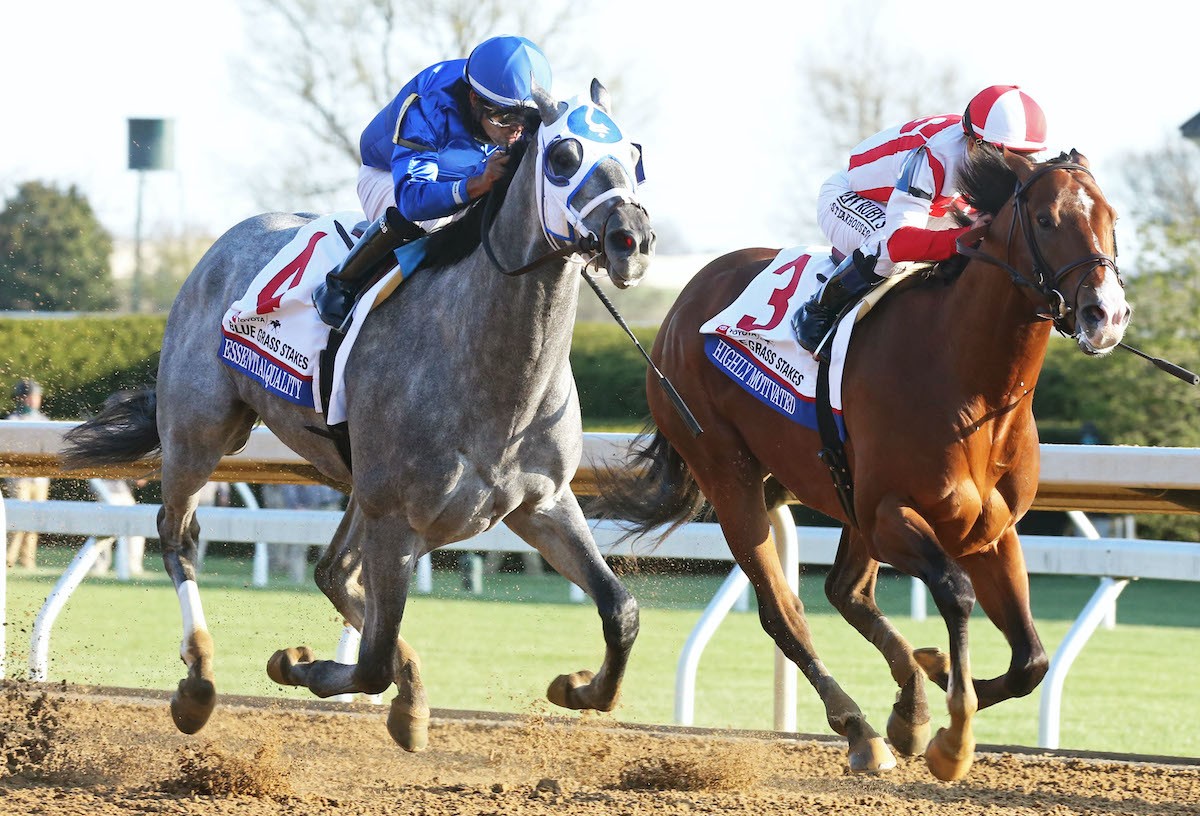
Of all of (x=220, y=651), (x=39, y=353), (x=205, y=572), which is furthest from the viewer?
(x=39, y=353)

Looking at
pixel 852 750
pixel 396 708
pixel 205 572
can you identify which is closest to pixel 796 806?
pixel 852 750

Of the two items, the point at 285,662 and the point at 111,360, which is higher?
the point at 285,662

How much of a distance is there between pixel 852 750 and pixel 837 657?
3.89 metres

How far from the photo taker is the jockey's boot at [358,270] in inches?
157

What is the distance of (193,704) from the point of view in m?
4.33

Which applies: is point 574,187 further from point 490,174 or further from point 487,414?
point 487,414

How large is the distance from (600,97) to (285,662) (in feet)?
5.70

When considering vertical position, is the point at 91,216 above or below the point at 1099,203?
below

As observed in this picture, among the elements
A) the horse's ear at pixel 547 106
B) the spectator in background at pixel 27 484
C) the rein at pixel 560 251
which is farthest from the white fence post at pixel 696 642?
the spectator in background at pixel 27 484

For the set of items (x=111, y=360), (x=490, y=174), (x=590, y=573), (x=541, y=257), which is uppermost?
(x=490, y=174)

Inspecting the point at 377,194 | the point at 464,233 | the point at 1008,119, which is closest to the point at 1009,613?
the point at 1008,119

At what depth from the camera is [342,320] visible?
4027 millimetres

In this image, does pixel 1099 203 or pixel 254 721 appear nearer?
pixel 1099 203

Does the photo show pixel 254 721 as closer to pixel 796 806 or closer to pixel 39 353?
pixel 796 806
